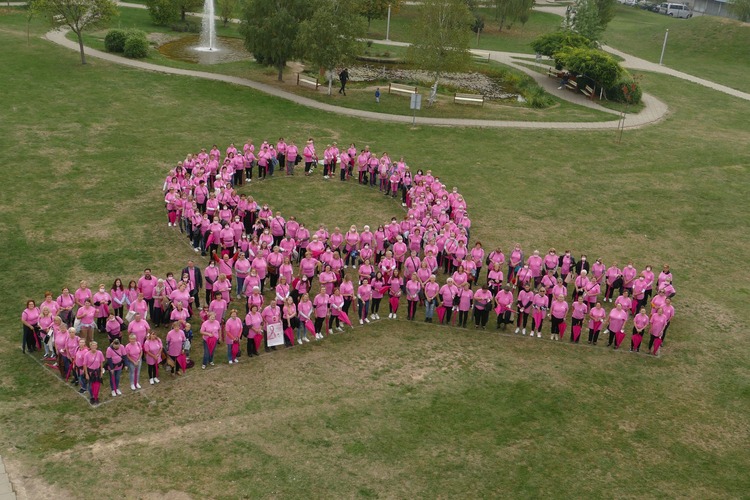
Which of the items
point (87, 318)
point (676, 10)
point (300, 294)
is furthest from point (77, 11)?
point (676, 10)

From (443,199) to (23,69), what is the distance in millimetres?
28101

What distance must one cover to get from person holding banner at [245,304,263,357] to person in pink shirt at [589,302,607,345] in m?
8.55

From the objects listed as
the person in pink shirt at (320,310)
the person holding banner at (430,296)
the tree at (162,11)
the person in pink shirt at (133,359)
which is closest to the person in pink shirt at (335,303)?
the person in pink shirt at (320,310)

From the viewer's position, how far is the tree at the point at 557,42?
51125 millimetres

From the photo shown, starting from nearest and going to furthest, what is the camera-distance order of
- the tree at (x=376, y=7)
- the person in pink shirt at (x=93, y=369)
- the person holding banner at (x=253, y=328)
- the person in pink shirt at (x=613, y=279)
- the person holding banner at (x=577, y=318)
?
the person in pink shirt at (x=93, y=369)
the person holding banner at (x=253, y=328)
the person holding banner at (x=577, y=318)
the person in pink shirt at (x=613, y=279)
the tree at (x=376, y=7)

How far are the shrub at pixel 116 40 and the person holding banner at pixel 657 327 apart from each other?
38061 millimetres

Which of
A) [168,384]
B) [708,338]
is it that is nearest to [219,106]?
[168,384]

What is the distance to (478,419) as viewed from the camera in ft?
52.9

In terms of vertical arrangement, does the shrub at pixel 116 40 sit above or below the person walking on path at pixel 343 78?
above

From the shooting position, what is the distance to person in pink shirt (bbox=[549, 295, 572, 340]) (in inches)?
768

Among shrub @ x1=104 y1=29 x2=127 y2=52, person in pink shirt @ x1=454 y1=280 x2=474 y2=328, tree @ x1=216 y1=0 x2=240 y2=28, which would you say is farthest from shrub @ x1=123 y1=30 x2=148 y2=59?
person in pink shirt @ x1=454 y1=280 x2=474 y2=328

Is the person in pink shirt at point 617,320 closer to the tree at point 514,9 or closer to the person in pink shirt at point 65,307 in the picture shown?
the person in pink shirt at point 65,307

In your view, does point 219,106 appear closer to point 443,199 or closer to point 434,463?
point 443,199

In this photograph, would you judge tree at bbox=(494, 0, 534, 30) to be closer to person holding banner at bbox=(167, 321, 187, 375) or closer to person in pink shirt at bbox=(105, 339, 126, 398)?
person holding banner at bbox=(167, 321, 187, 375)
